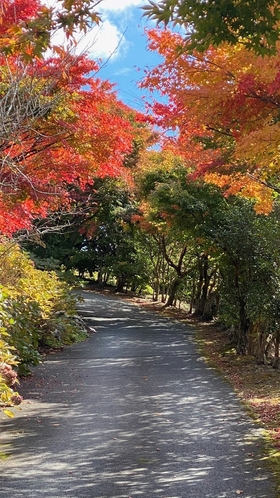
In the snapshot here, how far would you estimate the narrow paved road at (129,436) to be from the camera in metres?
4.23

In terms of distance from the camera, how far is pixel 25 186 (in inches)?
282

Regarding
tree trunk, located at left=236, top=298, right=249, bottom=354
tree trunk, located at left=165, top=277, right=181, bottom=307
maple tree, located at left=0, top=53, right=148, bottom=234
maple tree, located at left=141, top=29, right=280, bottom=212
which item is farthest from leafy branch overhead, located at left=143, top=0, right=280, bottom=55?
tree trunk, located at left=165, top=277, right=181, bottom=307

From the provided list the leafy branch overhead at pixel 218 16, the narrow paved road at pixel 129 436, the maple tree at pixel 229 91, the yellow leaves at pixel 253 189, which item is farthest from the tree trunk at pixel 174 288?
the leafy branch overhead at pixel 218 16

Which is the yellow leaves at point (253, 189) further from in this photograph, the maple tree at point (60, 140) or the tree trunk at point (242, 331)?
the tree trunk at point (242, 331)

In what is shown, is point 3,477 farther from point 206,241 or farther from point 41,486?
point 206,241

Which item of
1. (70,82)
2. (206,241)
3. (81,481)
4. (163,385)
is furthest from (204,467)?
(206,241)

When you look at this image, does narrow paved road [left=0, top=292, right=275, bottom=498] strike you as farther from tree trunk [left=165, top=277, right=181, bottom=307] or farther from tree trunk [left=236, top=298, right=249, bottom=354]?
tree trunk [left=165, top=277, right=181, bottom=307]

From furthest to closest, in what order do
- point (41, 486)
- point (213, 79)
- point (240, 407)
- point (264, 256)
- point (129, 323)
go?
point (129, 323), point (264, 256), point (240, 407), point (213, 79), point (41, 486)

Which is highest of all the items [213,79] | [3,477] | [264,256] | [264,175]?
[213,79]

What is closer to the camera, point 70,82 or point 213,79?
point 213,79

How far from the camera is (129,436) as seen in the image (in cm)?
554

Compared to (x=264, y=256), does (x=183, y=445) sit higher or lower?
lower

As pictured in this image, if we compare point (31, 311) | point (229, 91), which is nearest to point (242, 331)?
point (31, 311)

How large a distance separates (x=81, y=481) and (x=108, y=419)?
1.93 metres
